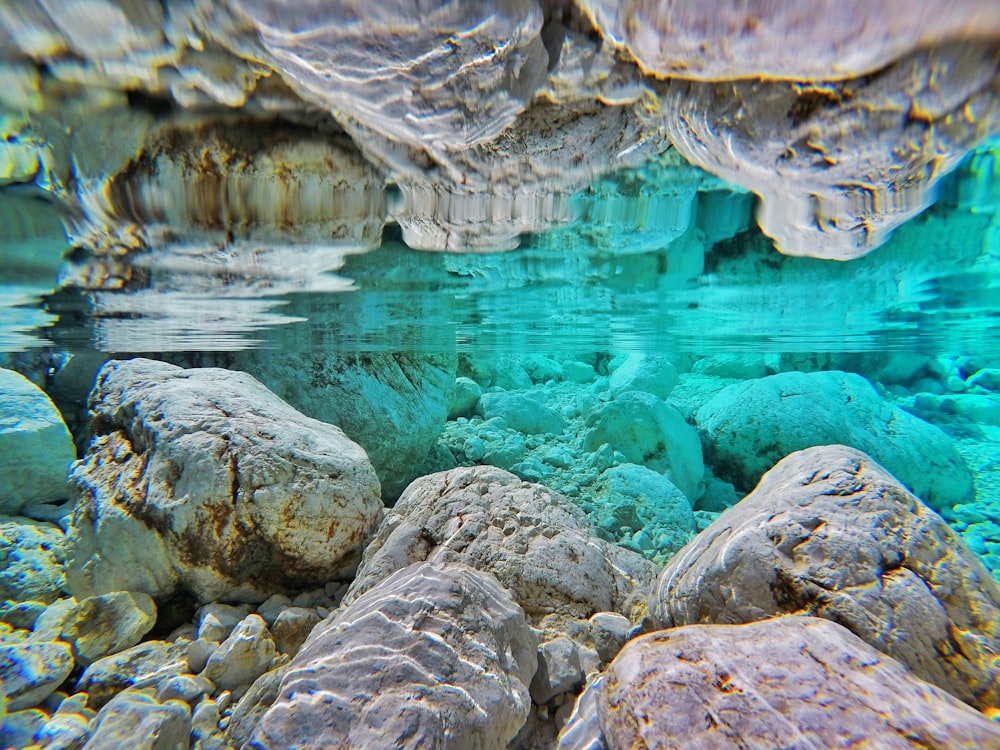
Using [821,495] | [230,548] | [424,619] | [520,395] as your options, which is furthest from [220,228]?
[520,395]

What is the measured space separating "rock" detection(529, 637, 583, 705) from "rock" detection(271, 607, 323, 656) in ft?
6.97

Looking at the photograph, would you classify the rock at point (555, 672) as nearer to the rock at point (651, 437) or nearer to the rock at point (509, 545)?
the rock at point (509, 545)

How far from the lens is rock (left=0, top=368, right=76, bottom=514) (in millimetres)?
5758

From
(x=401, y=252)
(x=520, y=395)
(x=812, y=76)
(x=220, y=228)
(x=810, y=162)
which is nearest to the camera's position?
(x=812, y=76)

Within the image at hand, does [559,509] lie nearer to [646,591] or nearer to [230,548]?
[646,591]

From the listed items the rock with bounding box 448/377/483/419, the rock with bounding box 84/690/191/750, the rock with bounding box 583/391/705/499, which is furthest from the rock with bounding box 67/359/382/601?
the rock with bounding box 448/377/483/419

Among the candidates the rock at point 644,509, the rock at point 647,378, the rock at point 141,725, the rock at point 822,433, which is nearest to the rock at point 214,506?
the rock at point 141,725

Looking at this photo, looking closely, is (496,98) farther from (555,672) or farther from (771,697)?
(555,672)

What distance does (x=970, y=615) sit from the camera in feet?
8.25

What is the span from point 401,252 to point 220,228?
179 cm

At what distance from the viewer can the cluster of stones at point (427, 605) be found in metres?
2.06

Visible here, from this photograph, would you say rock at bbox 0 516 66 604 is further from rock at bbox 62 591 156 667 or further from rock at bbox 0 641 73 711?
rock at bbox 0 641 73 711

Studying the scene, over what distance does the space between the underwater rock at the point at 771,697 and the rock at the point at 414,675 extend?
0.58 metres

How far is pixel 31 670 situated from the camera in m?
2.98
